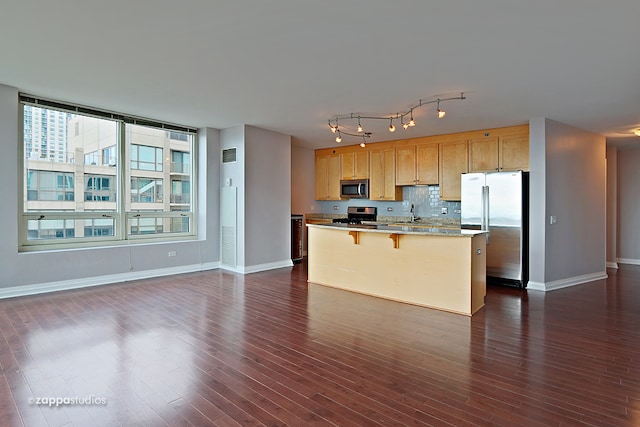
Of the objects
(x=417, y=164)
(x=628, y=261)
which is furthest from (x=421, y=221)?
(x=628, y=261)

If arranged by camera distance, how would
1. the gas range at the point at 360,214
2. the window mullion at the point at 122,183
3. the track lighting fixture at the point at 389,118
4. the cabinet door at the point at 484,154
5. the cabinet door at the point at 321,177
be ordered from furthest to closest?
the cabinet door at the point at 321,177 → the gas range at the point at 360,214 → the cabinet door at the point at 484,154 → the window mullion at the point at 122,183 → the track lighting fixture at the point at 389,118

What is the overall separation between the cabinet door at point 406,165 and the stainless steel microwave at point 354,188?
2.60 feet

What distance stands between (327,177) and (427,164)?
2.53 metres

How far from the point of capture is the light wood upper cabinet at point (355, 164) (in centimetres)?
768

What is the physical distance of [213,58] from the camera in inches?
130

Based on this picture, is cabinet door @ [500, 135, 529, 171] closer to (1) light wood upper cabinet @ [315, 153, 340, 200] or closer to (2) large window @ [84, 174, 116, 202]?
(1) light wood upper cabinet @ [315, 153, 340, 200]

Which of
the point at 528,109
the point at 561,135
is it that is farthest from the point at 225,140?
the point at 561,135

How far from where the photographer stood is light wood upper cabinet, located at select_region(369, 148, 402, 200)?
7246 mm

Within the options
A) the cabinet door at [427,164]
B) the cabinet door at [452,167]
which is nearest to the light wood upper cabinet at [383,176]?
the cabinet door at [427,164]

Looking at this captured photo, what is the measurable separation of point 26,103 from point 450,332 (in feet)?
19.4

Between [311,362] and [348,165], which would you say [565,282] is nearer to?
[348,165]

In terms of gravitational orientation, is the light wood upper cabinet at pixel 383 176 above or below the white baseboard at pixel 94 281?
above

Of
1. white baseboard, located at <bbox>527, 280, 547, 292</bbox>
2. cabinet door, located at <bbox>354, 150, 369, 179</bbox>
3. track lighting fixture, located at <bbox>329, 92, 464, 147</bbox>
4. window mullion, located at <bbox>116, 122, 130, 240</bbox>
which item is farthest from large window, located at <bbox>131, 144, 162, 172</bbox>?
white baseboard, located at <bbox>527, 280, 547, 292</bbox>

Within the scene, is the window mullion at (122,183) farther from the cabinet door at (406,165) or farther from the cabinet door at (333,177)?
the cabinet door at (406,165)
